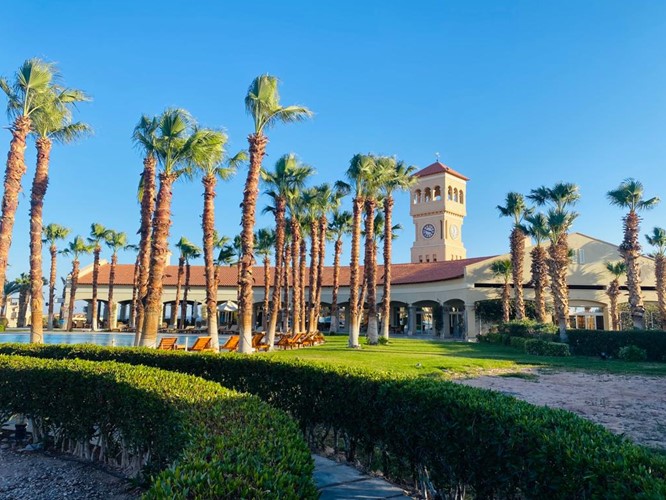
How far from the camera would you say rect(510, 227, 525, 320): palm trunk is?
1296 inches

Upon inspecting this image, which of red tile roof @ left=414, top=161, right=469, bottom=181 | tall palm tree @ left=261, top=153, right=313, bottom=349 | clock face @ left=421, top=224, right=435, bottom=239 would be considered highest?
red tile roof @ left=414, top=161, right=469, bottom=181

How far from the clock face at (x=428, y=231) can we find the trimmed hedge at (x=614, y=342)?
1376 inches

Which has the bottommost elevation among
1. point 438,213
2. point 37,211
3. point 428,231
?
point 37,211

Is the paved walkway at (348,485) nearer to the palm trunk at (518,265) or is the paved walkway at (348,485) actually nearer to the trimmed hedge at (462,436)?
the trimmed hedge at (462,436)

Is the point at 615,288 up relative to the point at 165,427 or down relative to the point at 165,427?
up

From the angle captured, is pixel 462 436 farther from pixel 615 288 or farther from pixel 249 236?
pixel 615 288

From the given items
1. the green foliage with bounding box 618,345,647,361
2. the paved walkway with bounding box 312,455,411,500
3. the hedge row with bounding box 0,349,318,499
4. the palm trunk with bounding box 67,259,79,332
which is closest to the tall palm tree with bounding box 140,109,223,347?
the hedge row with bounding box 0,349,318,499

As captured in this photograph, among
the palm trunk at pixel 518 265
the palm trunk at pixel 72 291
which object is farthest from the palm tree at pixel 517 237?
the palm trunk at pixel 72 291

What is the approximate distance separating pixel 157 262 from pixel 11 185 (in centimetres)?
599

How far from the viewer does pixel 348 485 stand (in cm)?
504

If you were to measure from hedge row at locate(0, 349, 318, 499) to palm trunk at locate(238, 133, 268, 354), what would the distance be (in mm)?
9607

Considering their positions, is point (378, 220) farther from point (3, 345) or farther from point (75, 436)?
point (75, 436)

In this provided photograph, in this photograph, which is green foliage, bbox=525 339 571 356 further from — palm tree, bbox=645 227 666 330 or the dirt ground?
palm tree, bbox=645 227 666 330

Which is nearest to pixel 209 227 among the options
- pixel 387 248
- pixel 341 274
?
pixel 387 248
